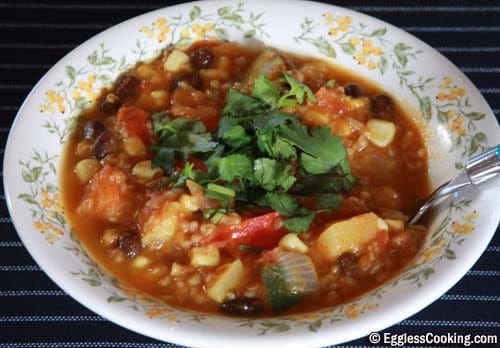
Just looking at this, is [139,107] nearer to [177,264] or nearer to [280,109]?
[280,109]

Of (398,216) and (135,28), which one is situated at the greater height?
(135,28)

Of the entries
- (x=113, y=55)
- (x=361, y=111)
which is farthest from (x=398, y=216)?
(x=113, y=55)

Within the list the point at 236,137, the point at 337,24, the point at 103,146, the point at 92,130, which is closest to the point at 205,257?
the point at 236,137

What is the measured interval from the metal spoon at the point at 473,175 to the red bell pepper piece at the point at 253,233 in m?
0.69

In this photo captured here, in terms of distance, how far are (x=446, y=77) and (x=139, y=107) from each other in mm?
1658

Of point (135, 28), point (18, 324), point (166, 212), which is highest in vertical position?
point (135, 28)

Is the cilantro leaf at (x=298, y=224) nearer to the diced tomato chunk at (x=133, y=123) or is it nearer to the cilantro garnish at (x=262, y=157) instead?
the cilantro garnish at (x=262, y=157)

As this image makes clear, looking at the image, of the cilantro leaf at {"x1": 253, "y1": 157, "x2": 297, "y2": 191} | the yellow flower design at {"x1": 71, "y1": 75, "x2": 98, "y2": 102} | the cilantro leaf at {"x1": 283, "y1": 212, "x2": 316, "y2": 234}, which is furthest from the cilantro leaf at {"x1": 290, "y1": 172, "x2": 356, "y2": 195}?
the yellow flower design at {"x1": 71, "y1": 75, "x2": 98, "y2": 102}

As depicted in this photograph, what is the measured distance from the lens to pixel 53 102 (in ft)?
11.5

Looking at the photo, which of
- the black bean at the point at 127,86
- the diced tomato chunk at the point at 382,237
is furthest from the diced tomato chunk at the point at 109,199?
the diced tomato chunk at the point at 382,237

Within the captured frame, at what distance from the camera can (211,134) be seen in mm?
3357

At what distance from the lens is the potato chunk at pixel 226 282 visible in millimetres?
2928

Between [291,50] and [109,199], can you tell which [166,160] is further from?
[291,50]

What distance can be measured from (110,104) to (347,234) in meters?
1.53
